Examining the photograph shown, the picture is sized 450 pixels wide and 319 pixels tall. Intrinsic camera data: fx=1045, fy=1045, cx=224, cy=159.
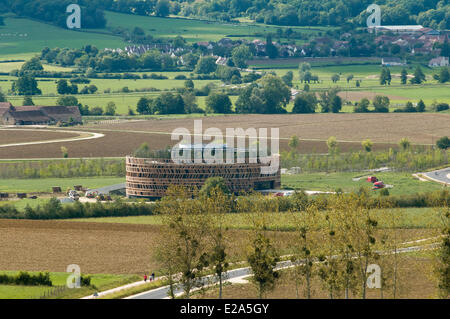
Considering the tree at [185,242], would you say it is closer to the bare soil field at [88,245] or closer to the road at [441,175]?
the bare soil field at [88,245]

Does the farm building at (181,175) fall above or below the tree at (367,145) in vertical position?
above

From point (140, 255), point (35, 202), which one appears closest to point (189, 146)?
point (35, 202)

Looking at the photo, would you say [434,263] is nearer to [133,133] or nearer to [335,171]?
[335,171]

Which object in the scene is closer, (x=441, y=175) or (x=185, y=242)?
(x=185, y=242)

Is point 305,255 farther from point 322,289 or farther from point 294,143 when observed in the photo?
point 294,143

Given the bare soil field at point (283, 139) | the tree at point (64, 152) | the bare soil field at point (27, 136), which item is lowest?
the bare soil field at point (27, 136)

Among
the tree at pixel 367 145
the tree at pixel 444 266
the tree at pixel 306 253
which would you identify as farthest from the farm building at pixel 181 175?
the tree at pixel 444 266

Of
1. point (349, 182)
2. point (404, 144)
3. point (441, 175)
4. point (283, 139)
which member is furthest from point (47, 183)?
point (404, 144)
